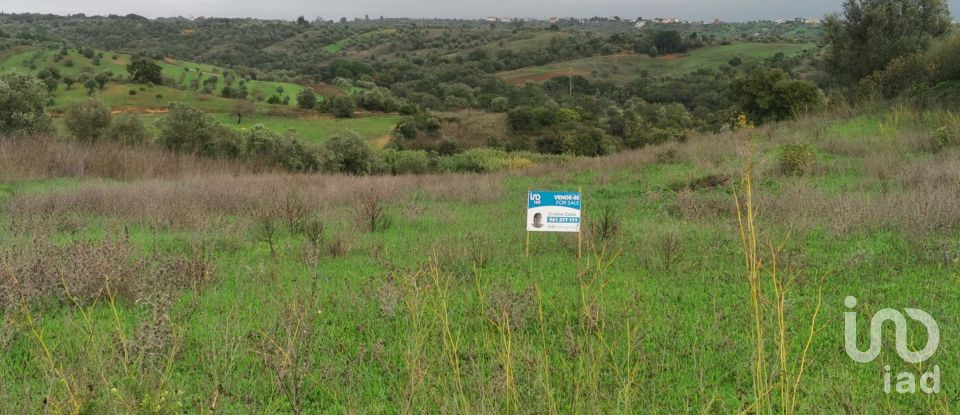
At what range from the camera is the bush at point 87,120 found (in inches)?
877

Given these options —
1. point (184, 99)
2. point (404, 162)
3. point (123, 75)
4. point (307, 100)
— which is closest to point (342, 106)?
point (307, 100)

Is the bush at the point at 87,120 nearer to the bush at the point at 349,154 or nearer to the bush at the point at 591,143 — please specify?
the bush at the point at 349,154

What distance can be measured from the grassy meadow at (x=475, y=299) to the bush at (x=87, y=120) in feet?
44.5

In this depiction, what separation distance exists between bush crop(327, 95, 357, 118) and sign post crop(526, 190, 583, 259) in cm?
4919

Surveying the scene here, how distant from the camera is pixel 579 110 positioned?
56.9 m

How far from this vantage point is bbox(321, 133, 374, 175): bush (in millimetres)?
26806

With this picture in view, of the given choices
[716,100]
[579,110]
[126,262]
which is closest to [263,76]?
[579,110]

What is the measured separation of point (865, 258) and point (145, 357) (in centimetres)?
571

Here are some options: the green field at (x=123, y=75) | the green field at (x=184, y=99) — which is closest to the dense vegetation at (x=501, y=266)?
the green field at (x=184, y=99)

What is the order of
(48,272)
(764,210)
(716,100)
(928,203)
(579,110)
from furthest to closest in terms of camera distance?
(716,100)
(579,110)
(764,210)
(928,203)
(48,272)

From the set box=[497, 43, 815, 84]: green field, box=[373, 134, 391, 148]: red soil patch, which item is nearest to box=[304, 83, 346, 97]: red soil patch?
box=[373, 134, 391, 148]: red soil patch

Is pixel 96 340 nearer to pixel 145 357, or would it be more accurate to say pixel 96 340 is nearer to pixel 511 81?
pixel 145 357

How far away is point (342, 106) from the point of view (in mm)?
54156

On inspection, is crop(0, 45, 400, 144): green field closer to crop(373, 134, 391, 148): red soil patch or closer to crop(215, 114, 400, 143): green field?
crop(215, 114, 400, 143): green field
